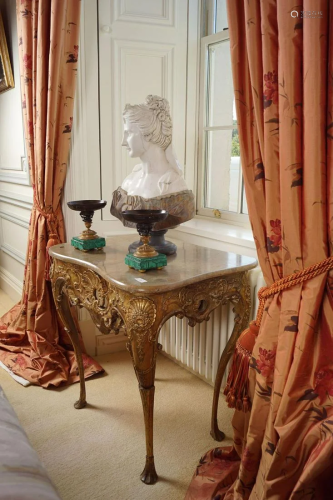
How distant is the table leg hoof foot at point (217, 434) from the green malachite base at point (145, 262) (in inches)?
32.0

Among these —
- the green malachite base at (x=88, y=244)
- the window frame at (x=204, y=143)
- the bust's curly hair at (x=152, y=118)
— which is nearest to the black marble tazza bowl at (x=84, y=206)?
the green malachite base at (x=88, y=244)

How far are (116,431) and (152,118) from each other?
1.34 metres

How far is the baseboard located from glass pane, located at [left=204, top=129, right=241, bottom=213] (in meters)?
1.81

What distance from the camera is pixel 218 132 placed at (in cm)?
237

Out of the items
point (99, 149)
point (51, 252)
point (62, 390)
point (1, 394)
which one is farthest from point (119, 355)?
point (1, 394)

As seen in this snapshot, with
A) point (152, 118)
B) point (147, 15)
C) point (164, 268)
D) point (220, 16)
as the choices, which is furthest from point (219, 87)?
point (164, 268)

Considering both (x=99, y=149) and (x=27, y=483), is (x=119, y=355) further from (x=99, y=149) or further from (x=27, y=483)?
(x=27, y=483)

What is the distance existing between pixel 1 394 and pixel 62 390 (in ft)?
3.72

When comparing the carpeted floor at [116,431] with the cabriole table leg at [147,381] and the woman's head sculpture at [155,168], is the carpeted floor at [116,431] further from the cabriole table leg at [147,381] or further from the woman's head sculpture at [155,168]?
the woman's head sculpture at [155,168]

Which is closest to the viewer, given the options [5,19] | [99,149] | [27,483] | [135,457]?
[27,483]

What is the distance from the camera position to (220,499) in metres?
1.38

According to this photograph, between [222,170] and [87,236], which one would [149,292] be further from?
[222,170]

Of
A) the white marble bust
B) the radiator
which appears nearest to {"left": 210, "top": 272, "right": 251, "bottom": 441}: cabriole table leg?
the radiator

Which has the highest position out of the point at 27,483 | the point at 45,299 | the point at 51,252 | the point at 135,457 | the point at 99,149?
the point at 99,149
